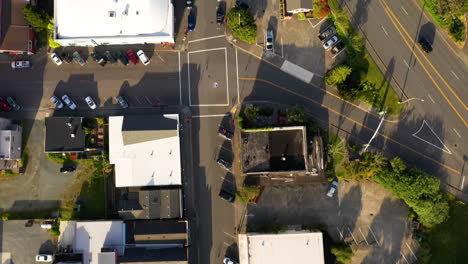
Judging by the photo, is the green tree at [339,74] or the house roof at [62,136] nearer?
the green tree at [339,74]

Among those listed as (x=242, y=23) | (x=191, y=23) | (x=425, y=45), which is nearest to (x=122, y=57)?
(x=191, y=23)

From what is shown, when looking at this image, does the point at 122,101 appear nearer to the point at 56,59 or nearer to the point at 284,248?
the point at 56,59

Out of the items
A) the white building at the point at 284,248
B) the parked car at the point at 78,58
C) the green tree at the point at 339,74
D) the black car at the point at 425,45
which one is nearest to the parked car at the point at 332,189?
the white building at the point at 284,248

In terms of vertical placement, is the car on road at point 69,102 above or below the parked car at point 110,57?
below

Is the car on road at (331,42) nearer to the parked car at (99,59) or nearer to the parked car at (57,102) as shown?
the parked car at (99,59)

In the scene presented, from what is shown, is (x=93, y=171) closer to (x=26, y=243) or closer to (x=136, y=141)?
(x=136, y=141)

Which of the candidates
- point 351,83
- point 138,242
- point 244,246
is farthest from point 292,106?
point 138,242
